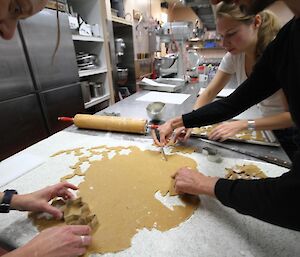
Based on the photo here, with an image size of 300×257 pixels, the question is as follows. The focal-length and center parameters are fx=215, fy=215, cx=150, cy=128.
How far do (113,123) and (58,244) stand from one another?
745 millimetres

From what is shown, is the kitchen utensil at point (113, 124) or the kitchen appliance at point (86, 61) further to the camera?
the kitchen appliance at point (86, 61)

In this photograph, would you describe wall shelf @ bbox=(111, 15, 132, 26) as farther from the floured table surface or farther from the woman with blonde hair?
the floured table surface

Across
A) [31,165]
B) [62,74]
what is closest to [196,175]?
[31,165]

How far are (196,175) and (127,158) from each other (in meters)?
0.35

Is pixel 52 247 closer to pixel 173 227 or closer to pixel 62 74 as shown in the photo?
pixel 173 227

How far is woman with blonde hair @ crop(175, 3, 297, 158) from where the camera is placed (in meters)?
0.99

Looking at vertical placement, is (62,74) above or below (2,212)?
above

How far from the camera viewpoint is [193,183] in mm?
650

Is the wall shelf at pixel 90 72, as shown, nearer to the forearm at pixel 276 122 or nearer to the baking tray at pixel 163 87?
the baking tray at pixel 163 87

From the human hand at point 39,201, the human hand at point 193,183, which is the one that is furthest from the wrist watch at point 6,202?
the human hand at point 193,183

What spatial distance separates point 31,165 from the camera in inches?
34.4

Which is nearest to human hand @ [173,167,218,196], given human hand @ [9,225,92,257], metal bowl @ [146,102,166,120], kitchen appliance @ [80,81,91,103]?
human hand @ [9,225,92,257]

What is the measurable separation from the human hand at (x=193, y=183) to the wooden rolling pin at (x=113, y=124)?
47 centimetres

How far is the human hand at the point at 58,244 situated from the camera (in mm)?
456
